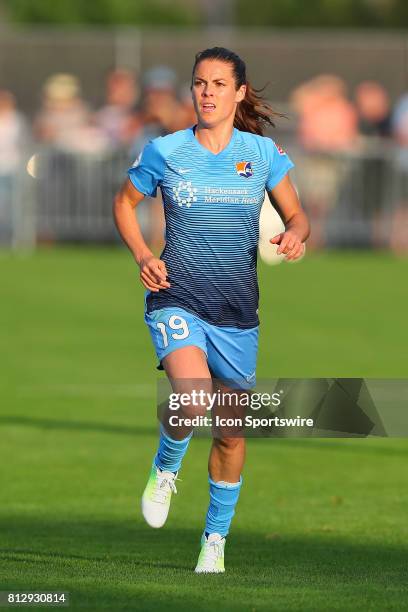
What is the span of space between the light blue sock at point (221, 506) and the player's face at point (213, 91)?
1.59 metres

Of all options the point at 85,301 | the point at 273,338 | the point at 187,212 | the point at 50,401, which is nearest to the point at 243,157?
the point at 187,212

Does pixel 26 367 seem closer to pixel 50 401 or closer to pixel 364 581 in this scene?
pixel 50 401

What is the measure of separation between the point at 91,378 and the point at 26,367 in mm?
958

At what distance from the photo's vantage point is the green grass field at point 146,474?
279 inches

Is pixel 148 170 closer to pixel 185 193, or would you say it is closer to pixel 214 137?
pixel 185 193

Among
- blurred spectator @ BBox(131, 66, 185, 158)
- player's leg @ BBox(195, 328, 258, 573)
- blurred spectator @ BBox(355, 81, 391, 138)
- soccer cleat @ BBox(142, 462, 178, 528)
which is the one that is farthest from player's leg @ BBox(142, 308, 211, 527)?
blurred spectator @ BBox(355, 81, 391, 138)

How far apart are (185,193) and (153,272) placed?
0.40m

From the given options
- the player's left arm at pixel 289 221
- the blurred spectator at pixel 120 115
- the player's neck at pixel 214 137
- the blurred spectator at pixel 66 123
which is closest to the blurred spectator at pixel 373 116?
the blurred spectator at pixel 120 115

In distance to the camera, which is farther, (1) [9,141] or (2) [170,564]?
(1) [9,141]

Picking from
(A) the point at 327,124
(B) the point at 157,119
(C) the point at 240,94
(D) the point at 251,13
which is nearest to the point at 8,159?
(B) the point at 157,119

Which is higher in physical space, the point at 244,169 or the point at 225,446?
the point at 244,169

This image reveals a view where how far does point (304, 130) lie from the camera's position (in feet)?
91.1

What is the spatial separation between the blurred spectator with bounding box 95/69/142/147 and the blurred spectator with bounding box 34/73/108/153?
175mm

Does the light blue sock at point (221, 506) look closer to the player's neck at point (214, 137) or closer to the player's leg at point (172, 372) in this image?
the player's leg at point (172, 372)
